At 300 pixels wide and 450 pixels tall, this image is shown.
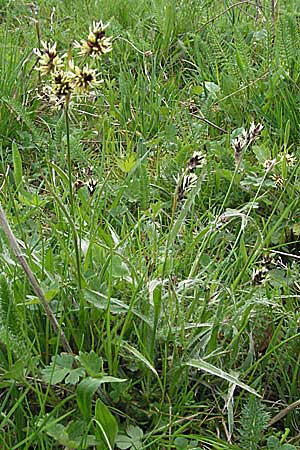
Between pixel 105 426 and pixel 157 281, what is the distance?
1.07 ft

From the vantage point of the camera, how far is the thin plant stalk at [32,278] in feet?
3.65

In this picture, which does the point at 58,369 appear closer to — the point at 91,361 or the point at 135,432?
the point at 91,361

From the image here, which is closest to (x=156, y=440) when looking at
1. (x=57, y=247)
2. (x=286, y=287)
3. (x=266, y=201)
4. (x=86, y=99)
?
(x=286, y=287)

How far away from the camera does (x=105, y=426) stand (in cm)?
119

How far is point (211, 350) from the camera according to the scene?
1.36 metres

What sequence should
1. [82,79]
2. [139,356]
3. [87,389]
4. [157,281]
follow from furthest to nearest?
[157,281] → [139,356] → [87,389] → [82,79]

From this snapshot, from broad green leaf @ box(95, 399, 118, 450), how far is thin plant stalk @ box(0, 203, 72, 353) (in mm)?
155

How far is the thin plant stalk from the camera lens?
43.8 inches

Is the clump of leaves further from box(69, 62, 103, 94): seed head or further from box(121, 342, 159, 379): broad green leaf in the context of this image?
box(69, 62, 103, 94): seed head

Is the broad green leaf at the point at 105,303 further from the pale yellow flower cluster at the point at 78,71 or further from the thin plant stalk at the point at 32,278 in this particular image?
the pale yellow flower cluster at the point at 78,71

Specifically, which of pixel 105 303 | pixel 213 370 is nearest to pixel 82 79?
pixel 105 303

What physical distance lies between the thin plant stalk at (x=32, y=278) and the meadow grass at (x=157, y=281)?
18 mm

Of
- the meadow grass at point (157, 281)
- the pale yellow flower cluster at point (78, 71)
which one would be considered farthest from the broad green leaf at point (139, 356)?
the pale yellow flower cluster at point (78, 71)

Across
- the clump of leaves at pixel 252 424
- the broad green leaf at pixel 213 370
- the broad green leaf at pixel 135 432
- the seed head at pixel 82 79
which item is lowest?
the clump of leaves at pixel 252 424
